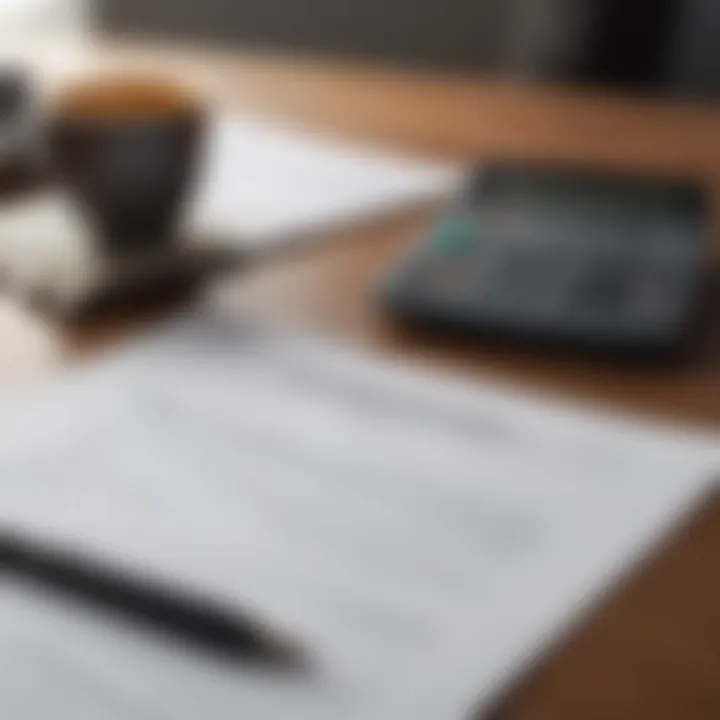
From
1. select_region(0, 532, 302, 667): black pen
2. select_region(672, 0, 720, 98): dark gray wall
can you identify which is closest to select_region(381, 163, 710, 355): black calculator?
select_region(0, 532, 302, 667): black pen

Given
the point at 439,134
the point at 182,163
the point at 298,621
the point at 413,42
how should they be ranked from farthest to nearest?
the point at 413,42, the point at 439,134, the point at 182,163, the point at 298,621

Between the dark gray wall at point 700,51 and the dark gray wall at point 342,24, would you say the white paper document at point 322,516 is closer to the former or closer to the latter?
the dark gray wall at point 700,51

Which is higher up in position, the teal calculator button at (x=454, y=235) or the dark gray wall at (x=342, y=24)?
the dark gray wall at (x=342, y=24)

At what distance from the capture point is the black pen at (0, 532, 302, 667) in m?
0.43

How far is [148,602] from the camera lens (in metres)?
0.45

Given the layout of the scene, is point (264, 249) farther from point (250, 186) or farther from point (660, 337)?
point (660, 337)

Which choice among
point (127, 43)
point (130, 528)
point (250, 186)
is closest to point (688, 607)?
point (130, 528)

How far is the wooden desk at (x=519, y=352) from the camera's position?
43 cm

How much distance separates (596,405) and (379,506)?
5.2 inches

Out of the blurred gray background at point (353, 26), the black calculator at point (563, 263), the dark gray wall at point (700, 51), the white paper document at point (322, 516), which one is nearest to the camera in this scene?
the white paper document at point (322, 516)

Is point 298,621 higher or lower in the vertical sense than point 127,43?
lower

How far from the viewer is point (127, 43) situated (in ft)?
4.28

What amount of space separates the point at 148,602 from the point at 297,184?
495mm

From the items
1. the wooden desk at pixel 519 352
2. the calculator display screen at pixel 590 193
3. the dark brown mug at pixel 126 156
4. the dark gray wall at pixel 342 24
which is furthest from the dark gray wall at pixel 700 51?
the dark brown mug at pixel 126 156
